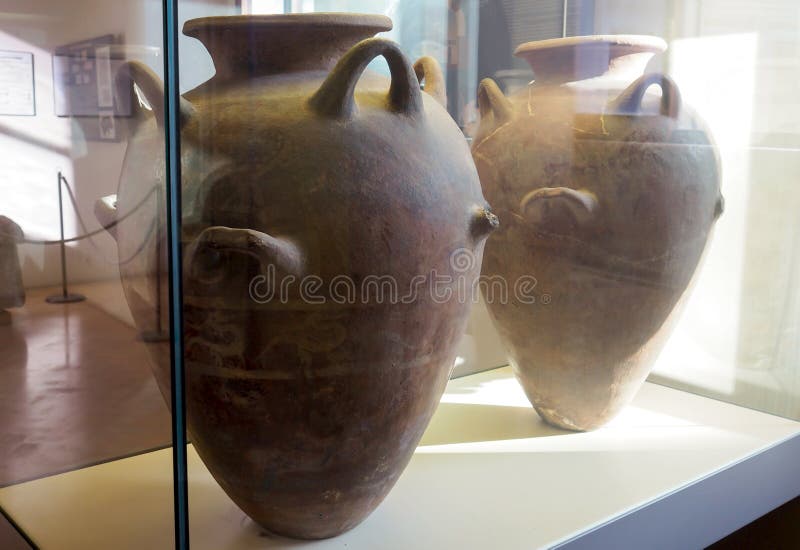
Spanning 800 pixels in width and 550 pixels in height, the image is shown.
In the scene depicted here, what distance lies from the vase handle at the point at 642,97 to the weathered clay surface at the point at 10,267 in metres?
1.21

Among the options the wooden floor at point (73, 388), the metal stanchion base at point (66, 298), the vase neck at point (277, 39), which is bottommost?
the wooden floor at point (73, 388)

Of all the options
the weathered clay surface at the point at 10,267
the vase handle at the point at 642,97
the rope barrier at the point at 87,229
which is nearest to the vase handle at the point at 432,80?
the vase handle at the point at 642,97

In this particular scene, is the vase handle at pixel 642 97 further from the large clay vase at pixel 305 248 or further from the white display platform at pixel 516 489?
the white display platform at pixel 516 489

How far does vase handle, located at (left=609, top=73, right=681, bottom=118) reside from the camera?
177 cm

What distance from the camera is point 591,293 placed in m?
1.84

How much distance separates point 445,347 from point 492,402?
82 centimetres

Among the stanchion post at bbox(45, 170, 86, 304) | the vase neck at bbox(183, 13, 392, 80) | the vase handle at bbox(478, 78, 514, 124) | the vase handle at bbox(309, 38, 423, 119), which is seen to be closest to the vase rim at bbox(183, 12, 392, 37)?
the vase neck at bbox(183, 13, 392, 80)

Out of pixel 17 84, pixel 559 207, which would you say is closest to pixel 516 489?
pixel 559 207

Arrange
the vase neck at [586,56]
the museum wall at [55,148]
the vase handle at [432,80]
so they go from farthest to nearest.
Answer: the vase neck at [586,56] < the vase handle at [432,80] < the museum wall at [55,148]

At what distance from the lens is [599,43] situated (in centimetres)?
186

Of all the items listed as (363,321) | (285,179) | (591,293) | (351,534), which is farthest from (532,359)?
(285,179)

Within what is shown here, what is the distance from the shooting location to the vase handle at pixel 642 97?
1.77 metres

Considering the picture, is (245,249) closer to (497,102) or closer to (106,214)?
(106,214)

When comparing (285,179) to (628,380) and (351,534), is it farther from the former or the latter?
(628,380)
